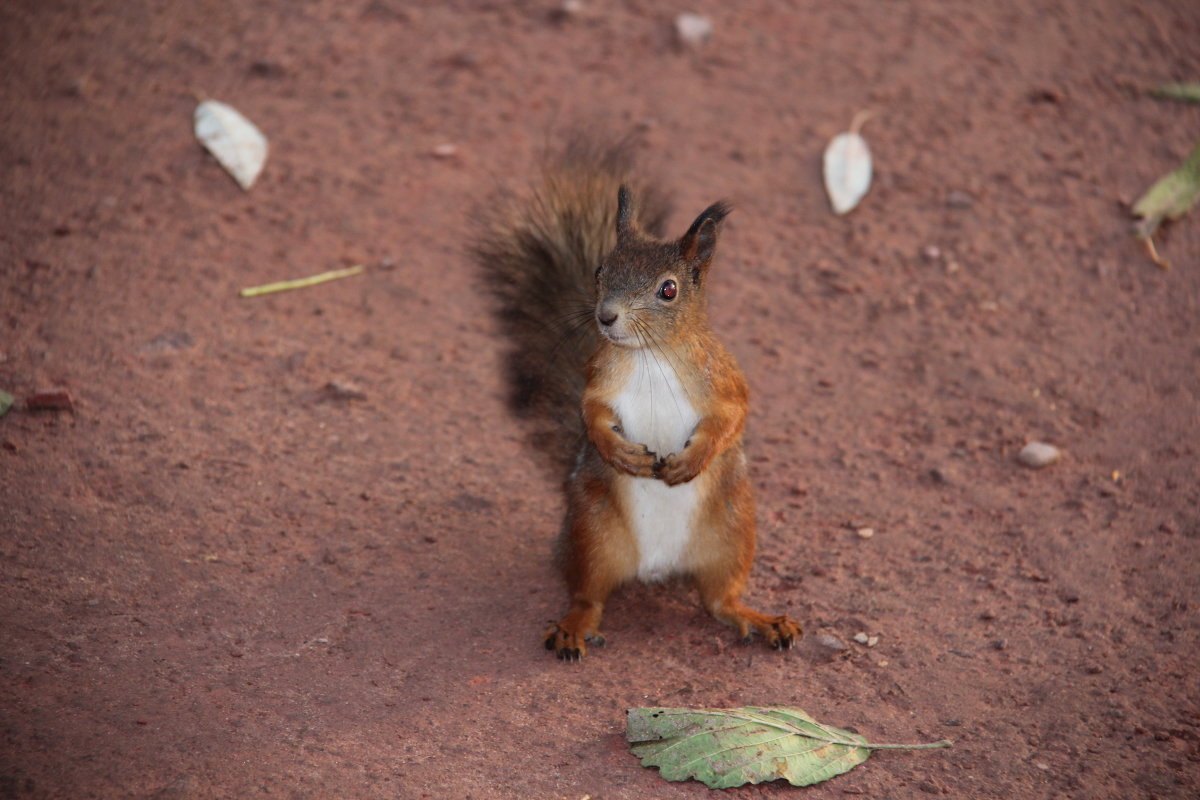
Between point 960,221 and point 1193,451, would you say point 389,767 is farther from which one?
point 960,221

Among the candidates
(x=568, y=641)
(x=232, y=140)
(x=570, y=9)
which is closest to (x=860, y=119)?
(x=570, y=9)

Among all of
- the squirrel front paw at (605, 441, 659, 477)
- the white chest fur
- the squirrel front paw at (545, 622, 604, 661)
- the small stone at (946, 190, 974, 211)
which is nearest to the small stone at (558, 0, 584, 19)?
the small stone at (946, 190, 974, 211)

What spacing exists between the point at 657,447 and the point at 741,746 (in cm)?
81

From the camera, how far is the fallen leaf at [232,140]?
17.4 ft

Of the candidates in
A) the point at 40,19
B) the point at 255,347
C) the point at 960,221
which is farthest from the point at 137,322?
the point at 960,221

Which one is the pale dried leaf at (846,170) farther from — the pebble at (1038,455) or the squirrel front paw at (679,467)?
the squirrel front paw at (679,467)

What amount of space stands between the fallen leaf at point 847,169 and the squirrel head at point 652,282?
7.40 feet

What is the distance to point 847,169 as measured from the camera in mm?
5477

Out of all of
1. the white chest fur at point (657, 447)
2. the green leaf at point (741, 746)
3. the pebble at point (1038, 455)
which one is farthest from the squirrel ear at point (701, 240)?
the pebble at point (1038, 455)

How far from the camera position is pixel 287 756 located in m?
2.75

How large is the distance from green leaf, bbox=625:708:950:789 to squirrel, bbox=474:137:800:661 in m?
0.44

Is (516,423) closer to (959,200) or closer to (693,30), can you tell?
(959,200)

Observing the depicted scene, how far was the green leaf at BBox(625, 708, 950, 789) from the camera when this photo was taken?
2795 mm

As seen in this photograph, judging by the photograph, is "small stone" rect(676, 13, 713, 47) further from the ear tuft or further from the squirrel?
the ear tuft
